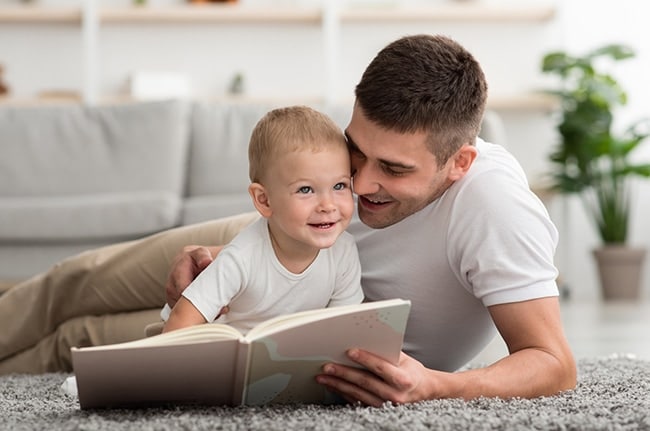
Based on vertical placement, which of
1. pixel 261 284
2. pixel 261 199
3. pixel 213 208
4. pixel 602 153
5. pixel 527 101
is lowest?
pixel 602 153

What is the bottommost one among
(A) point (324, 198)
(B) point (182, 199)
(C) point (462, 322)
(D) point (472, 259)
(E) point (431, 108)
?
(B) point (182, 199)

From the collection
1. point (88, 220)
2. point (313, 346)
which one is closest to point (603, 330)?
point (88, 220)

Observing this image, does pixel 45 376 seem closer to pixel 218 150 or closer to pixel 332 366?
pixel 332 366

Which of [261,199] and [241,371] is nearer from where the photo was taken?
[241,371]

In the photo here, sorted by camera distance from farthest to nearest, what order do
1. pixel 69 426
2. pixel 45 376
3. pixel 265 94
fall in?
1. pixel 265 94
2. pixel 45 376
3. pixel 69 426

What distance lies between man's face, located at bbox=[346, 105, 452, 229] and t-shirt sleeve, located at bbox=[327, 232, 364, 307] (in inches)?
3.4

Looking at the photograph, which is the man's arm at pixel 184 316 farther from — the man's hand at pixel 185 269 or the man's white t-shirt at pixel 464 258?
the man's white t-shirt at pixel 464 258

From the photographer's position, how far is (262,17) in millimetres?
5434

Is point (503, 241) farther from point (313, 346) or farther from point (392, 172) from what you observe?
point (313, 346)

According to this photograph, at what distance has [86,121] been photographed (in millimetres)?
4055

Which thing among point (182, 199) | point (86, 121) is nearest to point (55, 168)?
point (86, 121)

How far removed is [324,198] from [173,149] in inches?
102

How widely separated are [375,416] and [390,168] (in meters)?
0.45

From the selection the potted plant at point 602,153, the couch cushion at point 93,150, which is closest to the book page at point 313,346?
the couch cushion at point 93,150
